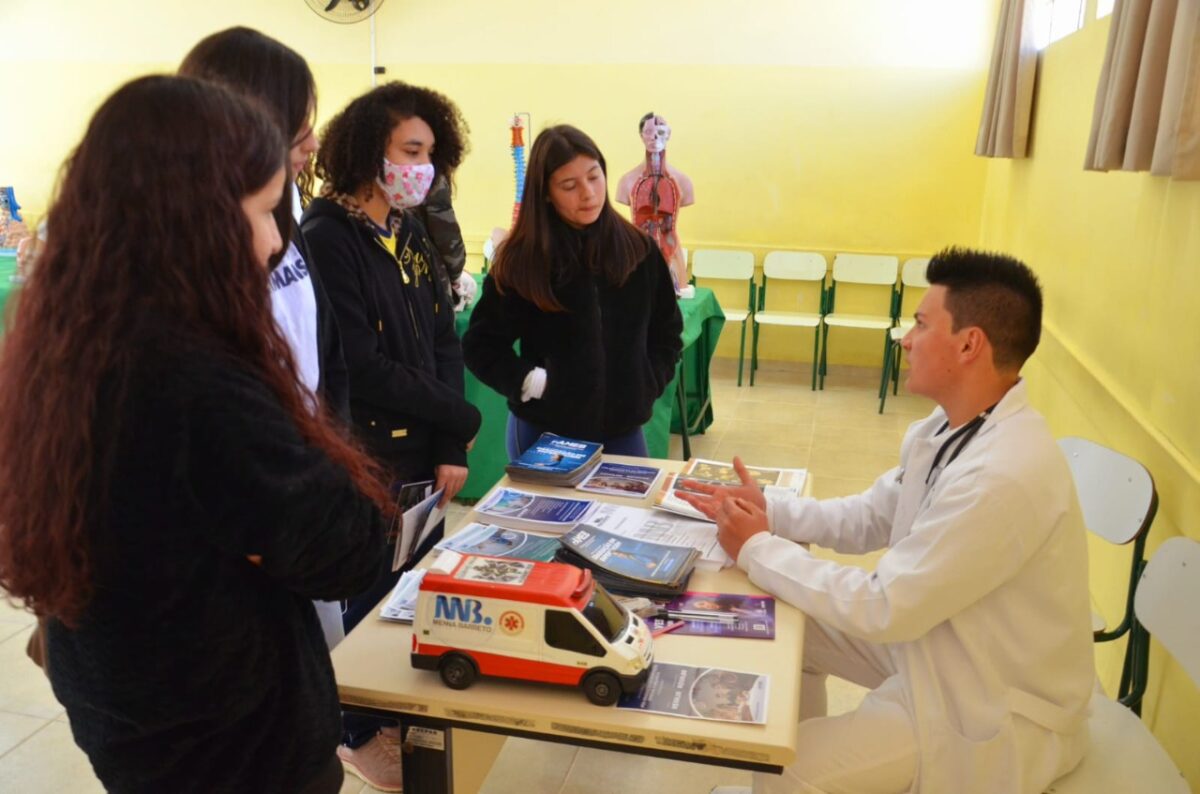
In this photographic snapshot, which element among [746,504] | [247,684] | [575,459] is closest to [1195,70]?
[746,504]

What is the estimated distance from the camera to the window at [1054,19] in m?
3.82

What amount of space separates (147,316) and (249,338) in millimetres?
96

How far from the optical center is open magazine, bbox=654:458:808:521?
191 cm

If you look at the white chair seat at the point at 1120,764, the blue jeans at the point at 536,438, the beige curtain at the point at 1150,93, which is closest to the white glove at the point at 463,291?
the blue jeans at the point at 536,438

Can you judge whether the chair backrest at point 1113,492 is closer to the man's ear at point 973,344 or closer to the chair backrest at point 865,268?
the man's ear at point 973,344

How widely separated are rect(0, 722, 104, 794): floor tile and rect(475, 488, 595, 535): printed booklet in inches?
47.1

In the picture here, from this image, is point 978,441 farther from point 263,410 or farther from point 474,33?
point 474,33

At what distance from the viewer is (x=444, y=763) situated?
4.35ft

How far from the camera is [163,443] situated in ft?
2.93

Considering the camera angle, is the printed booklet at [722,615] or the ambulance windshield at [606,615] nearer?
the ambulance windshield at [606,615]

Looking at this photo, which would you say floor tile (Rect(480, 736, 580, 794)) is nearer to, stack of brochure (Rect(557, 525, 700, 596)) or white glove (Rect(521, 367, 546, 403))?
stack of brochure (Rect(557, 525, 700, 596))

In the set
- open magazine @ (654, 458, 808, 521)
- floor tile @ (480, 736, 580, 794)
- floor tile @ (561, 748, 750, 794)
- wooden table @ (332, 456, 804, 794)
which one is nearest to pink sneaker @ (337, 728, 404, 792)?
floor tile @ (480, 736, 580, 794)

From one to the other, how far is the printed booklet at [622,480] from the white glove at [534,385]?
27 centimetres

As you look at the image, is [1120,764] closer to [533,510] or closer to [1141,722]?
[1141,722]
